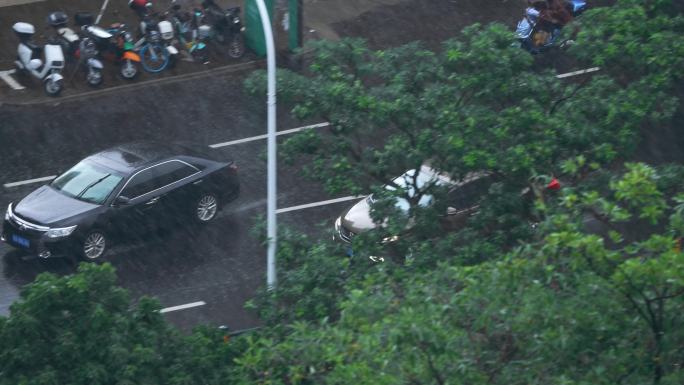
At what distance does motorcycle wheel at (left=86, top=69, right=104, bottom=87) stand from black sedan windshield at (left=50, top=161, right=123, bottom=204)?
5062 mm

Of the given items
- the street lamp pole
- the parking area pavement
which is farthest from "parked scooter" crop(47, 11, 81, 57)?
the street lamp pole

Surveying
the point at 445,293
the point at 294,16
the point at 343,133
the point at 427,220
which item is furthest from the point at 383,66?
the point at 294,16

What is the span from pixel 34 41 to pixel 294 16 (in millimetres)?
5629

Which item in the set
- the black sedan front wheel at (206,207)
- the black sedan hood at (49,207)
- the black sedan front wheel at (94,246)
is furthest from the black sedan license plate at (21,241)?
the black sedan front wheel at (206,207)

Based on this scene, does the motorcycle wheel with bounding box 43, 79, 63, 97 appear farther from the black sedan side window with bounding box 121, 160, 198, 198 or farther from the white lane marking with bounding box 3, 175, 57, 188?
the black sedan side window with bounding box 121, 160, 198, 198

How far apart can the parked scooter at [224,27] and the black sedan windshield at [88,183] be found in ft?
22.3

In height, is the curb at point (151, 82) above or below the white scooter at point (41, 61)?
below

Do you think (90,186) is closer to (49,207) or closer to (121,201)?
(121,201)

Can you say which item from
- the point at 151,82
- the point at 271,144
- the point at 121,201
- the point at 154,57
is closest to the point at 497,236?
the point at 271,144

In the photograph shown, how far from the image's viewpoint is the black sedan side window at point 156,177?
17031 mm

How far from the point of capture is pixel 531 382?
7496 mm

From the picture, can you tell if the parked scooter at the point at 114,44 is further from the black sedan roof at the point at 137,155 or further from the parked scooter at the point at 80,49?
the black sedan roof at the point at 137,155

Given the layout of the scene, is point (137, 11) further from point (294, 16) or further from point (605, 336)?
point (605, 336)

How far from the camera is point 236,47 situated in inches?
924
